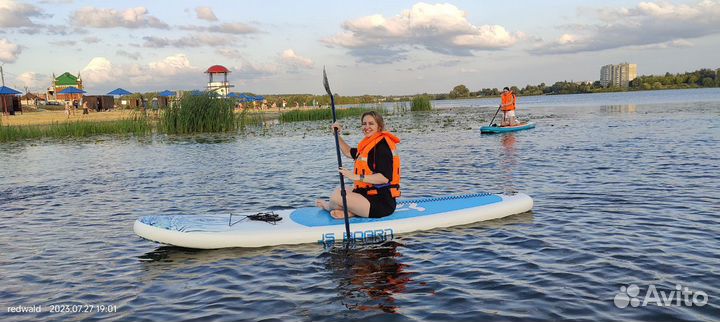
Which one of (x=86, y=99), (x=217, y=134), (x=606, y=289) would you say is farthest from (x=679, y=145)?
(x=86, y=99)

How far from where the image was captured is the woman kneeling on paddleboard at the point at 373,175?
6977 mm

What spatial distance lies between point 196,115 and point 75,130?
6.16 meters

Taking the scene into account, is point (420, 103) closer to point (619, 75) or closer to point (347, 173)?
point (347, 173)

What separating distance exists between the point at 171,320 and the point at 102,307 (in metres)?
0.83

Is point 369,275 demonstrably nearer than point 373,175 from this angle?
Yes

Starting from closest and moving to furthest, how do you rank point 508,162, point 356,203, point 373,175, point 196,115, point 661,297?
point 661,297
point 373,175
point 356,203
point 508,162
point 196,115

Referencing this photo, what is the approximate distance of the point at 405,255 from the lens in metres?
6.54

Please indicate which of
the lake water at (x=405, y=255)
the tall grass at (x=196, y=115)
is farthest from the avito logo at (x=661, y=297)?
the tall grass at (x=196, y=115)

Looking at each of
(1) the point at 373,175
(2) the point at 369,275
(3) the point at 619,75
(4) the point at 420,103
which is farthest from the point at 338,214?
(3) the point at 619,75

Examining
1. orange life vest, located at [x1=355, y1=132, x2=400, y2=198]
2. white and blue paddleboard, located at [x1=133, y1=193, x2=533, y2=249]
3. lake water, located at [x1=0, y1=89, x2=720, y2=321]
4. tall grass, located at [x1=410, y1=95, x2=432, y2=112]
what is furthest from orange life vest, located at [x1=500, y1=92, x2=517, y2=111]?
tall grass, located at [x1=410, y1=95, x2=432, y2=112]

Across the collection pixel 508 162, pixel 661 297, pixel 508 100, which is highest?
pixel 508 100

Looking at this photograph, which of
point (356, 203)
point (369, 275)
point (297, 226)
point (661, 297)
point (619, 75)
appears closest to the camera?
point (661, 297)

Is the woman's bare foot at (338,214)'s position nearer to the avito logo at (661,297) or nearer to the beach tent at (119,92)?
the avito logo at (661,297)

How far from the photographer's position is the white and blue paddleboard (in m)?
6.77
